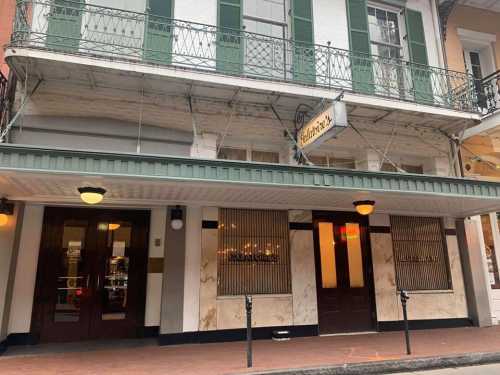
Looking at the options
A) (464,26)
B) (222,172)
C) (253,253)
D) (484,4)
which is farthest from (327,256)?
(484,4)

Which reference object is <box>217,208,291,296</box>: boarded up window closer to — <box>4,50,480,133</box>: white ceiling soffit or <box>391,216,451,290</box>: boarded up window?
<box>4,50,480,133</box>: white ceiling soffit

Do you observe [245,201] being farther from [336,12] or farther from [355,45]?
[336,12]

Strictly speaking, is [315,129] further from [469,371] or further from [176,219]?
[469,371]

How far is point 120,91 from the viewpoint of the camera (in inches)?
305

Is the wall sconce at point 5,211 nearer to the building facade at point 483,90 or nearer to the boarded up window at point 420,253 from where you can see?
the boarded up window at point 420,253

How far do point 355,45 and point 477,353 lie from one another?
24.1 ft

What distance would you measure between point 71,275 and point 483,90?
11.7 m

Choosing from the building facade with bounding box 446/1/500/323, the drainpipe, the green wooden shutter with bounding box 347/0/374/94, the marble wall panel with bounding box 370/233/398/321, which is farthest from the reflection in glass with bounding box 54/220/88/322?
the drainpipe

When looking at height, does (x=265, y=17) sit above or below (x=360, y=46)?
above

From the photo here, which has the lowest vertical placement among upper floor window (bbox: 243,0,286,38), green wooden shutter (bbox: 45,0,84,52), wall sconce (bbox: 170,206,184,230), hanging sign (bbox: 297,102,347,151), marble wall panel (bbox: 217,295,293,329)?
marble wall panel (bbox: 217,295,293,329)

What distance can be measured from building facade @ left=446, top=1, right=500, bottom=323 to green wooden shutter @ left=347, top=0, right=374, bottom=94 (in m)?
2.82

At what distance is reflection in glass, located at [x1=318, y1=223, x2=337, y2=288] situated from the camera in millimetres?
9031

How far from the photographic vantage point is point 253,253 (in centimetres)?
855

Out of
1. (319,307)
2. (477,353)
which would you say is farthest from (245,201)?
(477,353)
